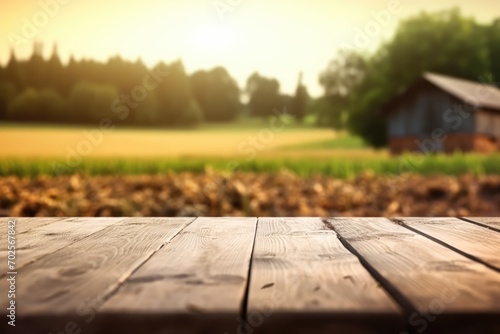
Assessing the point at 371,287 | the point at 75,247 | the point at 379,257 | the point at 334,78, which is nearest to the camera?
the point at 371,287

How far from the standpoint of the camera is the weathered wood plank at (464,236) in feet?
4.32

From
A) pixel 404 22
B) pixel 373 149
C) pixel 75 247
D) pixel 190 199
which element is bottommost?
pixel 373 149

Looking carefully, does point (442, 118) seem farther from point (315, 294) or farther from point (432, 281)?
point (315, 294)

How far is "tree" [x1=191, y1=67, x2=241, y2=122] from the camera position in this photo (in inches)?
503

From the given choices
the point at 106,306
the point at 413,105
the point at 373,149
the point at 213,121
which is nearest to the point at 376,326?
the point at 106,306

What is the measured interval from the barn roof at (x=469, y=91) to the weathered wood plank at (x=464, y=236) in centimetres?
2171

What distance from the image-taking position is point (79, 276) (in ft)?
3.65

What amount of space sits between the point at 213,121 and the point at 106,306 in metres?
15.8

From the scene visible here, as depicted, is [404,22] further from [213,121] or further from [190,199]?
[190,199]

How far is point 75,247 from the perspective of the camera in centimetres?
144

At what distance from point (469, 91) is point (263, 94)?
1477 cm

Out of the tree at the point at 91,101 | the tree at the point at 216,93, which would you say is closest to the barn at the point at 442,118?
the tree at the point at 216,93

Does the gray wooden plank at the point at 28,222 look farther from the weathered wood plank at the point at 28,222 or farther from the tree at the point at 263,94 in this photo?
the tree at the point at 263,94

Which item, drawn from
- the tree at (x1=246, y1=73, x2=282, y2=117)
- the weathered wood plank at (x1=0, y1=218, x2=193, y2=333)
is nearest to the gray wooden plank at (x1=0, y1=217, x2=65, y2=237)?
the weathered wood plank at (x1=0, y1=218, x2=193, y2=333)
